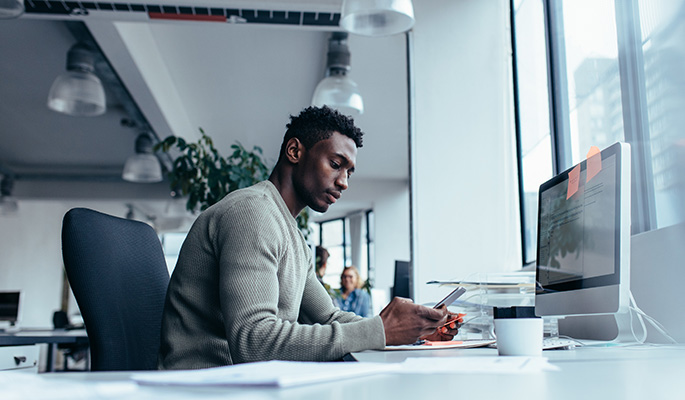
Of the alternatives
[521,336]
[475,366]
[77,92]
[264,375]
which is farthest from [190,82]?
[264,375]

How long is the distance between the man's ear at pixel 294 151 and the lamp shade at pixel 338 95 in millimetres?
1890

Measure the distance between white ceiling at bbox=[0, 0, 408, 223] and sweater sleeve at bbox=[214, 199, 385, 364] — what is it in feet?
7.37

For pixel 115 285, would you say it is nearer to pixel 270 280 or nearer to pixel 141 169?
pixel 270 280

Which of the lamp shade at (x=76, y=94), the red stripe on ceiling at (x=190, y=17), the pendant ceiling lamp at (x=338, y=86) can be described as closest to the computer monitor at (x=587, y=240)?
the pendant ceiling lamp at (x=338, y=86)

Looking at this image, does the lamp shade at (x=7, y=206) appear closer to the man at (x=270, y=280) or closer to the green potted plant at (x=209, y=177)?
the green potted plant at (x=209, y=177)

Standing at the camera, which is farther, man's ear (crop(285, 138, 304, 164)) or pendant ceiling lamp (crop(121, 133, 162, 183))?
pendant ceiling lamp (crop(121, 133, 162, 183))

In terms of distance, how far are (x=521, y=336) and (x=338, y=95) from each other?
275 cm

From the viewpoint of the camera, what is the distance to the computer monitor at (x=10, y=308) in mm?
7078

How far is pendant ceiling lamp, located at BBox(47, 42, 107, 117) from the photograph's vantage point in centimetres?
391

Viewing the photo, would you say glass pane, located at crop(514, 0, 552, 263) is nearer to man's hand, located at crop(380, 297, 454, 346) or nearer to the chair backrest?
man's hand, located at crop(380, 297, 454, 346)

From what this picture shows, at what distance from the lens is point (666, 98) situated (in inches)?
69.6

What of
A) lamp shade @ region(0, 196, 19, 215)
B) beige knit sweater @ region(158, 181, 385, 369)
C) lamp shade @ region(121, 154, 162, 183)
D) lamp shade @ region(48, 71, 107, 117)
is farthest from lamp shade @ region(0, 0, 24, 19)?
lamp shade @ region(0, 196, 19, 215)

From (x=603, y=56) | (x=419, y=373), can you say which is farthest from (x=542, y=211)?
(x=419, y=373)

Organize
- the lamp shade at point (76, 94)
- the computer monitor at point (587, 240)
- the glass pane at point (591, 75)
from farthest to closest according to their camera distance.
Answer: the lamp shade at point (76, 94)
the glass pane at point (591, 75)
the computer monitor at point (587, 240)
